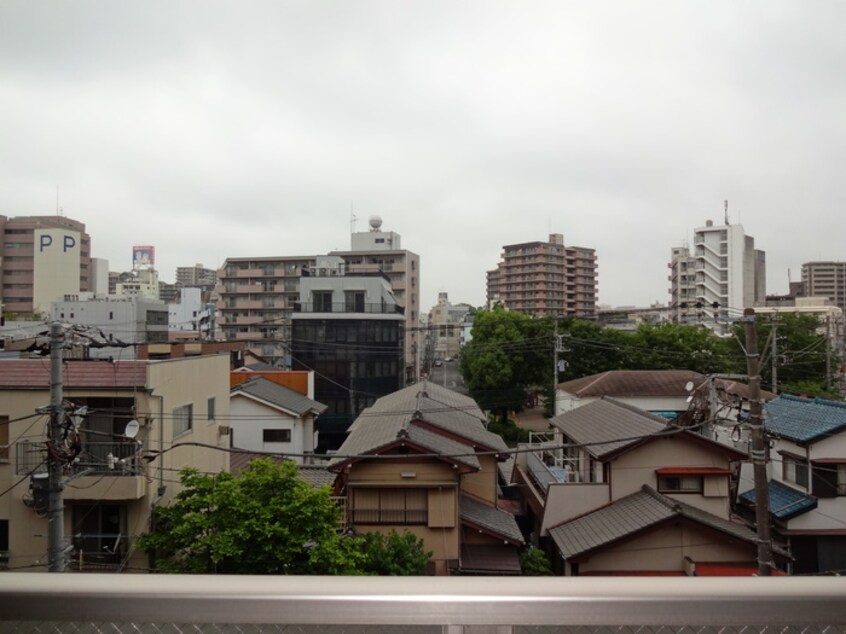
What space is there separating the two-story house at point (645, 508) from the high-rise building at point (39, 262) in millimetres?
15143

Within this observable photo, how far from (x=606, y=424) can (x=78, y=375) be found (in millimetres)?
4940

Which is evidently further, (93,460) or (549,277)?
(549,277)

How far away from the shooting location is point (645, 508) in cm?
507

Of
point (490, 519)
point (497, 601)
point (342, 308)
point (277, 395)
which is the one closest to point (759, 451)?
point (490, 519)

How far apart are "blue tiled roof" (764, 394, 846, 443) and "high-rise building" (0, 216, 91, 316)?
1647 centimetres

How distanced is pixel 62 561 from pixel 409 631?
3190 millimetres

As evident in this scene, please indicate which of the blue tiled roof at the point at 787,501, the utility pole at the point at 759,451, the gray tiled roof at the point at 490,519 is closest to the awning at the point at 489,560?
the gray tiled roof at the point at 490,519

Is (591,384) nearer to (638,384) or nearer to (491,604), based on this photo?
(638,384)

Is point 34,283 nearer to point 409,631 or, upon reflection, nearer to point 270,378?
point 270,378

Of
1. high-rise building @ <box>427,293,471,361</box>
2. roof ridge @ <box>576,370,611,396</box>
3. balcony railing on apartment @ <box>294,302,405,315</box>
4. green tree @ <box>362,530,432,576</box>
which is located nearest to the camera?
green tree @ <box>362,530,432,576</box>

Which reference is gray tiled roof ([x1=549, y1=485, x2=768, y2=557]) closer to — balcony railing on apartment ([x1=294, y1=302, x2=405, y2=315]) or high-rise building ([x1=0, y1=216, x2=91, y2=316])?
balcony railing on apartment ([x1=294, y1=302, x2=405, y2=315])

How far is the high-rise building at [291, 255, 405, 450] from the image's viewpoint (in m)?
12.8

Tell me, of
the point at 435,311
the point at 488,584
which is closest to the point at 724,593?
the point at 488,584

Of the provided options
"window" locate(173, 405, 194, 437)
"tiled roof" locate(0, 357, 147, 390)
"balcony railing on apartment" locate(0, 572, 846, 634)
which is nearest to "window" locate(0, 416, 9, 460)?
"tiled roof" locate(0, 357, 147, 390)
